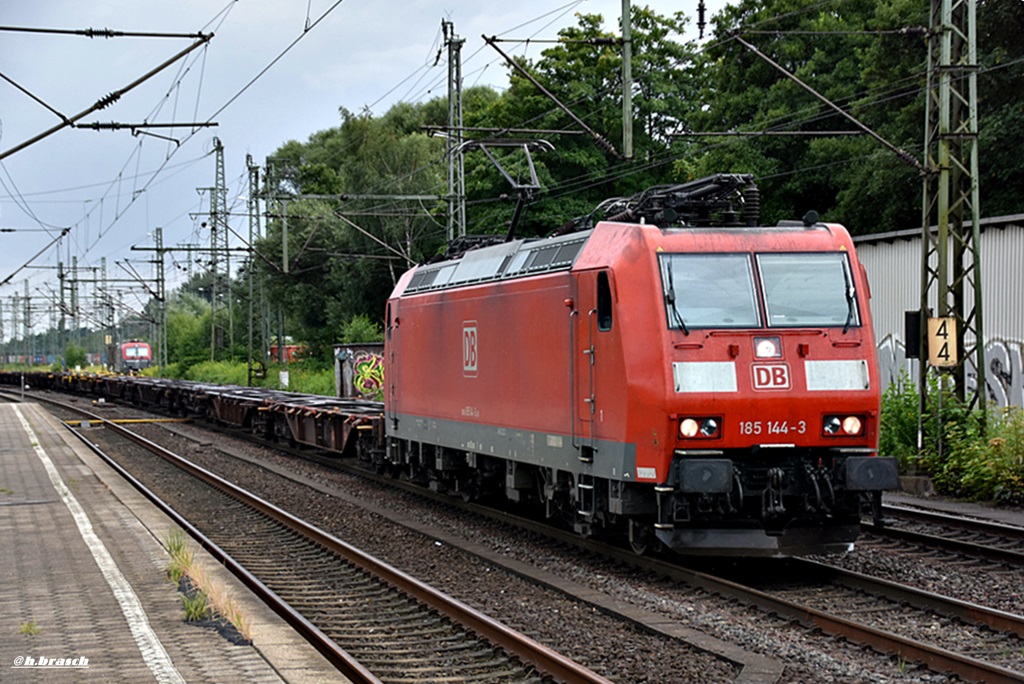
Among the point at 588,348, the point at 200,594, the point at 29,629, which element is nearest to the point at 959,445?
the point at 588,348

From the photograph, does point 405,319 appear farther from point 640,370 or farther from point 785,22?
point 785,22

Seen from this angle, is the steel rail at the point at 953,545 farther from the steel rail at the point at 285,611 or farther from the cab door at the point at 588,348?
the steel rail at the point at 285,611

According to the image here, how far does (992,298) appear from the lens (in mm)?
22234

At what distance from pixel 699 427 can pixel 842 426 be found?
134 cm

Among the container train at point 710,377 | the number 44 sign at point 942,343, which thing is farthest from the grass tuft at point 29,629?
the number 44 sign at point 942,343

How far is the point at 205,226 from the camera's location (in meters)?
60.1

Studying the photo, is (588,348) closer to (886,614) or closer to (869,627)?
(886,614)

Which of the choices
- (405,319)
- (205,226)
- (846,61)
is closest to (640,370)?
(405,319)

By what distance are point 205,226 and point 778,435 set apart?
52.0 meters

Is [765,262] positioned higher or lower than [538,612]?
higher

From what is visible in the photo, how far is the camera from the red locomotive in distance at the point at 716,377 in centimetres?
1107

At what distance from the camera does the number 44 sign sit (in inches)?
721

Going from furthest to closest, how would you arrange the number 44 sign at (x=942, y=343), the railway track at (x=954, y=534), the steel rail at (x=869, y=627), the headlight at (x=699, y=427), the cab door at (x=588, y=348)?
1. the number 44 sign at (x=942, y=343)
2. the railway track at (x=954, y=534)
3. the cab door at (x=588, y=348)
4. the headlight at (x=699, y=427)
5. the steel rail at (x=869, y=627)

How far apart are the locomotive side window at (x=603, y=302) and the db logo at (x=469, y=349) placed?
13.3 feet
